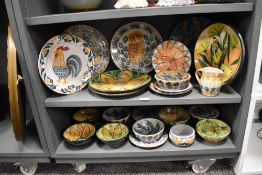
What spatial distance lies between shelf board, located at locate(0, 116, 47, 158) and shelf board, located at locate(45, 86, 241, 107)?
0.81 feet

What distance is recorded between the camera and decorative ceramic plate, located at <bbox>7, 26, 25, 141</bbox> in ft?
2.62

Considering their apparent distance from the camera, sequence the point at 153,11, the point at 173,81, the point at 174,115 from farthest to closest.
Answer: the point at 174,115 < the point at 173,81 < the point at 153,11

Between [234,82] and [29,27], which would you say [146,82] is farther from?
[29,27]

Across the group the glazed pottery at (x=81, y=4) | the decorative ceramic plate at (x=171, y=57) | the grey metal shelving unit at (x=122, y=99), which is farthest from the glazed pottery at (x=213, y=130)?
the glazed pottery at (x=81, y=4)

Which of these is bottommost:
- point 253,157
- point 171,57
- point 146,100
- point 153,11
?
point 253,157

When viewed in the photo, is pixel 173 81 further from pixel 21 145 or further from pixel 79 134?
pixel 21 145

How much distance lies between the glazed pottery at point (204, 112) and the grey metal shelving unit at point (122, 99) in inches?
1.7

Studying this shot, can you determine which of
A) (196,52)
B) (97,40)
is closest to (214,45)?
(196,52)

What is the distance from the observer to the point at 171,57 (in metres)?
1.01

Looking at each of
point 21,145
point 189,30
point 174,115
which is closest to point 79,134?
point 21,145

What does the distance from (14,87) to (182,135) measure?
2.39 feet

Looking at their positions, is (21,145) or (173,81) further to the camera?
(21,145)

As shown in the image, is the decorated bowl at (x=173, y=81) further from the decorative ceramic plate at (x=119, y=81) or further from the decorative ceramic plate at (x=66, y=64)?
the decorative ceramic plate at (x=66, y=64)

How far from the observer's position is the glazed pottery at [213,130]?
36.8 inches
